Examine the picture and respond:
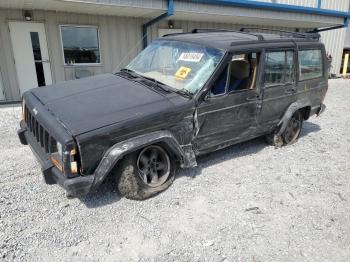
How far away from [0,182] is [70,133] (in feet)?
5.62

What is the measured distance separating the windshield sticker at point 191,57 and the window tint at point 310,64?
2099mm

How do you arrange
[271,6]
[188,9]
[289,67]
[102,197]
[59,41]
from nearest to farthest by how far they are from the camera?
[102,197] → [289,67] → [59,41] → [188,9] → [271,6]

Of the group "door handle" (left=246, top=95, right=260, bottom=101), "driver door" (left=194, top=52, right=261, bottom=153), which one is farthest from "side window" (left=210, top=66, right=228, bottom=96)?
"door handle" (left=246, top=95, right=260, bottom=101)

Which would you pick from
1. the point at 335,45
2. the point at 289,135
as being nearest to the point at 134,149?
the point at 289,135

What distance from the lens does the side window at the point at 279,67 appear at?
4.39 meters

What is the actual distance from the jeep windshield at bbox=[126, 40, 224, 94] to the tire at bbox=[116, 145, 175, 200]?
0.92 m

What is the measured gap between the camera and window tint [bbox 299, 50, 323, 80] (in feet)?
16.3

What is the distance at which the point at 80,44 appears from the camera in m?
9.19

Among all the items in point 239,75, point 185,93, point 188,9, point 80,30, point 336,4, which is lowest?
point 185,93

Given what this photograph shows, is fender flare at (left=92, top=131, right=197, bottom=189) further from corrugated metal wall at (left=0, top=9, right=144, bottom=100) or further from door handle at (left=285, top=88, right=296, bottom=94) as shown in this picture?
corrugated metal wall at (left=0, top=9, right=144, bottom=100)

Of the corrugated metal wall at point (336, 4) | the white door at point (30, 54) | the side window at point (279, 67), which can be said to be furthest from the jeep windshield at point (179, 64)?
the corrugated metal wall at point (336, 4)

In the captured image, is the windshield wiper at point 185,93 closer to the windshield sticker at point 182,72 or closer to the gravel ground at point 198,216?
the windshield sticker at point 182,72

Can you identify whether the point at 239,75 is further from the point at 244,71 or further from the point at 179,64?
the point at 179,64

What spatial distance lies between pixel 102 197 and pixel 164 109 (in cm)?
131
